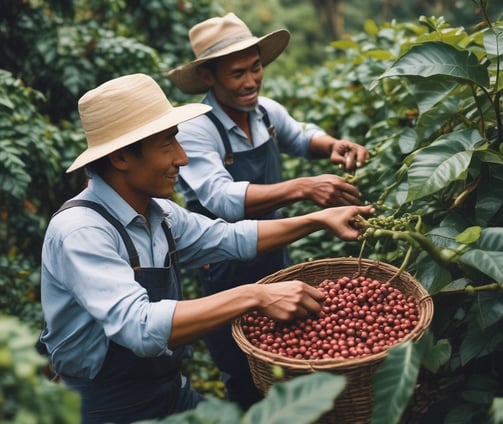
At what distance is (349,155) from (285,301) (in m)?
1.21

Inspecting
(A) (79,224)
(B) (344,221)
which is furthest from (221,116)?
(A) (79,224)

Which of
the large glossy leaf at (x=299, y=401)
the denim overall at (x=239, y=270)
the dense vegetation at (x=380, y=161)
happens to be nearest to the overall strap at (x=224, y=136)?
the denim overall at (x=239, y=270)

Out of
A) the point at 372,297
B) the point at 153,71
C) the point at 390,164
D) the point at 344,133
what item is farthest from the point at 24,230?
the point at 372,297

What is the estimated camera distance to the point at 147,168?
2252 millimetres

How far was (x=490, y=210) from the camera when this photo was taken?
2.32 meters

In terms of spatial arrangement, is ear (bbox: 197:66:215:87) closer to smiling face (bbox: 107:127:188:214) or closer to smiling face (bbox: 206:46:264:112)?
smiling face (bbox: 206:46:264:112)

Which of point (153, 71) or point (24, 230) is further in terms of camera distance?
point (153, 71)

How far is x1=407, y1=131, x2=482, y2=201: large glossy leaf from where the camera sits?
2125 millimetres

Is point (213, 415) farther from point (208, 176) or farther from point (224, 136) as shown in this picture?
point (224, 136)

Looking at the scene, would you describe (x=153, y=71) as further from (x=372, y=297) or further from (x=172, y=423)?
(x=172, y=423)

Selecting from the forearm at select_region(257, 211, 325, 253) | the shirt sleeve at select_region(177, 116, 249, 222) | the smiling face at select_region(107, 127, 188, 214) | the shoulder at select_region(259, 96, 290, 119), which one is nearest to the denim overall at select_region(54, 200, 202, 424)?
the smiling face at select_region(107, 127, 188, 214)

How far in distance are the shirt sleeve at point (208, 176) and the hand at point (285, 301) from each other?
84cm

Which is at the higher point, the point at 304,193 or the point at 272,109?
the point at 272,109

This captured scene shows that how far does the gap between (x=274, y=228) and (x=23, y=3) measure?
3.11 m
